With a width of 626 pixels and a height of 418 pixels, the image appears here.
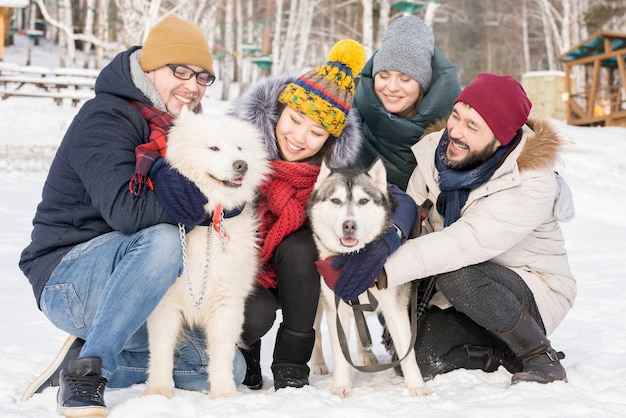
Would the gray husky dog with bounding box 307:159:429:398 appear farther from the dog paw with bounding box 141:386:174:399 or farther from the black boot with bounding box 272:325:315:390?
the dog paw with bounding box 141:386:174:399

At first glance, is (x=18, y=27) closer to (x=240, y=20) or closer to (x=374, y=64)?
(x=240, y=20)

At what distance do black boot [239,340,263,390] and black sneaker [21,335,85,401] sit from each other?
2.56 feet

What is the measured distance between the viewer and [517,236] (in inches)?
106

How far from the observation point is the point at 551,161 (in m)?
2.71

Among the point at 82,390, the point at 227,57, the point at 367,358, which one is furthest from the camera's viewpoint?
the point at 227,57

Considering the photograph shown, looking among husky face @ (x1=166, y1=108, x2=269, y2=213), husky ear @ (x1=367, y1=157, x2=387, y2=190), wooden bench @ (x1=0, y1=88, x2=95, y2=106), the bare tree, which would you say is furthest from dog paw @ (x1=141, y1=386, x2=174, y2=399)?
the bare tree

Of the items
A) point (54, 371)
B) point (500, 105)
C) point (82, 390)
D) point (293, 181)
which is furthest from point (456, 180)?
point (54, 371)

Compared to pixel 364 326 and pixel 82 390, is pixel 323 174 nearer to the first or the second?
pixel 364 326

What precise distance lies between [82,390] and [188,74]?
1429mm

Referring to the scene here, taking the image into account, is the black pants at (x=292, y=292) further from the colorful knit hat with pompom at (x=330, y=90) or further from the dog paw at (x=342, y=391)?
the colorful knit hat with pompom at (x=330, y=90)

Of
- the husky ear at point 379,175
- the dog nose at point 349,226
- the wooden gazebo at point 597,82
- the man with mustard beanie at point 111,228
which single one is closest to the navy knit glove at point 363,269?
the dog nose at point 349,226

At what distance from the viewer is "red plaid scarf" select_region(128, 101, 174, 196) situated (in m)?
2.38

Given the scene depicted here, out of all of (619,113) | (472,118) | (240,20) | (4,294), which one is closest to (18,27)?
(240,20)

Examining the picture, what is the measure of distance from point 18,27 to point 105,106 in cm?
3824
